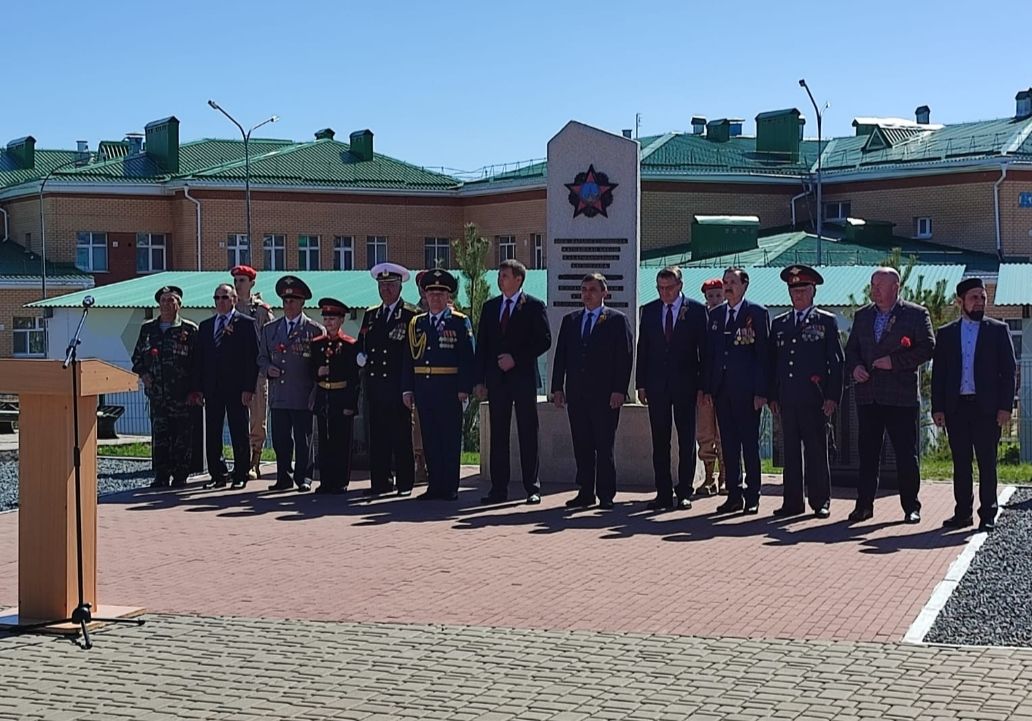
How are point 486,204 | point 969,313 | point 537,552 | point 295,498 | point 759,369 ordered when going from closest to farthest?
point 537,552
point 969,313
point 759,369
point 295,498
point 486,204

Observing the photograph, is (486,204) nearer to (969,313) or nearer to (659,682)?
(969,313)

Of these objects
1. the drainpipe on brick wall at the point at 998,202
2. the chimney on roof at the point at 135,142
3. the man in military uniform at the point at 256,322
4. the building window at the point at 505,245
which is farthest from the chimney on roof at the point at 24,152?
the man in military uniform at the point at 256,322

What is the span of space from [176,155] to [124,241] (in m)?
4.00

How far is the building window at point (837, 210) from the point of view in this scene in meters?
57.7

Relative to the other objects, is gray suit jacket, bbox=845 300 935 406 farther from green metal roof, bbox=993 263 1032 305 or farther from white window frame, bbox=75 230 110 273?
white window frame, bbox=75 230 110 273

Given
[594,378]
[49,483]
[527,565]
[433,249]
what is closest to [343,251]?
[433,249]

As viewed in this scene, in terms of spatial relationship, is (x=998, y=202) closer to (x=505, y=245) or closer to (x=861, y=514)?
(x=505, y=245)

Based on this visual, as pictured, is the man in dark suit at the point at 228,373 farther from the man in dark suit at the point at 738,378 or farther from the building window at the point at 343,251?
the building window at the point at 343,251

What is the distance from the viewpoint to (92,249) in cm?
6134

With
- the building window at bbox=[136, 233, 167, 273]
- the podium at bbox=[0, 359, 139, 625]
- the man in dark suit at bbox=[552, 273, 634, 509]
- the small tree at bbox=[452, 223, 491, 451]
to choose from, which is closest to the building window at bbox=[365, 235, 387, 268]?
the building window at bbox=[136, 233, 167, 273]

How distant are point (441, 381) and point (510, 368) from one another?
570 millimetres

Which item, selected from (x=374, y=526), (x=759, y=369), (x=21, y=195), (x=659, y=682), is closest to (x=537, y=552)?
(x=374, y=526)

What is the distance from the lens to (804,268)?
12336mm

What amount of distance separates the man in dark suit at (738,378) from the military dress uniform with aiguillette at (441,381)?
199 centimetres
